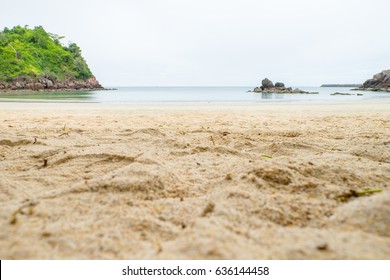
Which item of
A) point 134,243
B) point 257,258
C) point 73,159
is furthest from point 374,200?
point 73,159

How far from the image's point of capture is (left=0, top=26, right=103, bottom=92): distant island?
42.5 metres

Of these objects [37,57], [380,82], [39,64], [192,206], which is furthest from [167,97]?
[380,82]

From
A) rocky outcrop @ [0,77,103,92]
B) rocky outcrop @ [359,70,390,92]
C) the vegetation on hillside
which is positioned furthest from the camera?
rocky outcrop @ [359,70,390,92]

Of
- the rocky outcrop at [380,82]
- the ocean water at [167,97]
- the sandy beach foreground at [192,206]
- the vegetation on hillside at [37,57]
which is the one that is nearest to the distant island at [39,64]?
the vegetation on hillside at [37,57]

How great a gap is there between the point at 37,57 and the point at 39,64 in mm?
2267

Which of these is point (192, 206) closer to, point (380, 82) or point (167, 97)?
point (167, 97)

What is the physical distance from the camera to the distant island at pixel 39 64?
4250 centimetres

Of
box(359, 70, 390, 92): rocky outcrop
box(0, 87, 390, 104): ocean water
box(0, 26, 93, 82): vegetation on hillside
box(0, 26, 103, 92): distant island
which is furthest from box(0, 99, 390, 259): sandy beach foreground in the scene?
box(359, 70, 390, 92): rocky outcrop

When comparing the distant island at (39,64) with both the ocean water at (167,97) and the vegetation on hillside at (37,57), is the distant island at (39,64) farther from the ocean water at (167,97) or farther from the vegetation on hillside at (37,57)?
the ocean water at (167,97)

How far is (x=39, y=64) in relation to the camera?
50438 millimetres

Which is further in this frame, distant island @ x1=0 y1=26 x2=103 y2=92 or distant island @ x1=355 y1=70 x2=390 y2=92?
distant island @ x1=355 y1=70 x2=390 y2=92

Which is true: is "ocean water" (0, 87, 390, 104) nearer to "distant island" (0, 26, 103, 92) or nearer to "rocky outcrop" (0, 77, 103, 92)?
"rocky outcrop" (0, 77, 103, 92)

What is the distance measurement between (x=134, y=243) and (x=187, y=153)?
4.45 ft
